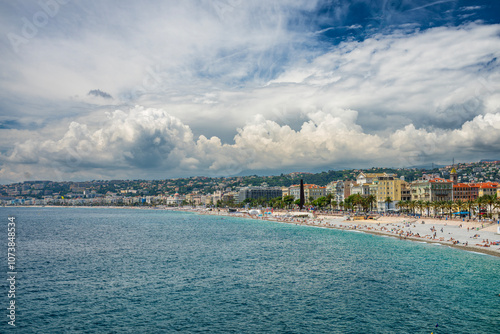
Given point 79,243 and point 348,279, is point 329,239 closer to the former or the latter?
point 348,279

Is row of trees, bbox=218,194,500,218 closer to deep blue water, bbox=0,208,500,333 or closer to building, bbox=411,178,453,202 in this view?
building, bbox=411,178,453,202

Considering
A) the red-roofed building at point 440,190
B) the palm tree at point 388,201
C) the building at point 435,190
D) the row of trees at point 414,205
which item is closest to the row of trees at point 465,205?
the row of trees at point 414,205

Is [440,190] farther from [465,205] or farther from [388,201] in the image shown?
[465,205]

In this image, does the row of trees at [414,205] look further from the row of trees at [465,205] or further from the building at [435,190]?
the building at [435,190]

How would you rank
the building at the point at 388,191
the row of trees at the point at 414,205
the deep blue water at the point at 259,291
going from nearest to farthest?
the deep blue water at the point at 259,291 < the row of trees at the point at 414,205 < the building at the point at 388,191

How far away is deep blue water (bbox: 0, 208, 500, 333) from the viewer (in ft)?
73.3

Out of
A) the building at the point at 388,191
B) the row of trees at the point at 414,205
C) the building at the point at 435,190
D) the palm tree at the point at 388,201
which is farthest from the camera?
the building at the point at 388,191

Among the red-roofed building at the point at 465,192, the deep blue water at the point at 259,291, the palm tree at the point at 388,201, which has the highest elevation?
the red-roofed building at the point at 465,192

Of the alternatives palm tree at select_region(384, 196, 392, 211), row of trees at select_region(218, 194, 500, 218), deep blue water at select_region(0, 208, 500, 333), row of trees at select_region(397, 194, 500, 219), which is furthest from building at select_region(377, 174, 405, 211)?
deep blue water at select_region(0, 208, 500, 333)

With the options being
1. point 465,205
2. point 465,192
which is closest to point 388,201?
point 465,192

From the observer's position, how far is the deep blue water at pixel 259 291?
2233 cm

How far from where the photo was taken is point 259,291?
95.5ft

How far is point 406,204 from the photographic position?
11044 cm

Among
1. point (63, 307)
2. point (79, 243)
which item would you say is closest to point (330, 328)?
point (63, 307)
